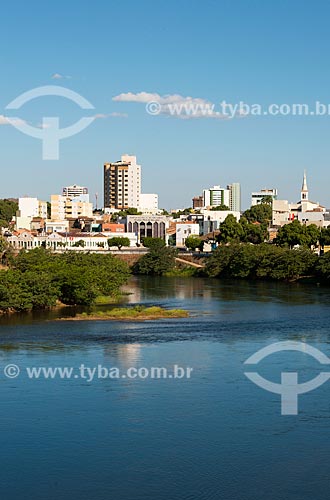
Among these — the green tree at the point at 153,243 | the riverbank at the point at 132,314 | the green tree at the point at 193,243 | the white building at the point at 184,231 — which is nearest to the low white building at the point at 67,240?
the green tree at the point at 153,243

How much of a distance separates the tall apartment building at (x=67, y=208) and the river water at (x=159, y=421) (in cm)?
3298

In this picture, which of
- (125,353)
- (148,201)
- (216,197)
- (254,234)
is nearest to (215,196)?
(216,197)

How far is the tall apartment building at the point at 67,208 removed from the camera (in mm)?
46156

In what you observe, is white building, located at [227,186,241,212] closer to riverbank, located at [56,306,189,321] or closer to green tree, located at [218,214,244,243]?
green tree, located at [218,214,244,243]

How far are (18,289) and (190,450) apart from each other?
28.0ft

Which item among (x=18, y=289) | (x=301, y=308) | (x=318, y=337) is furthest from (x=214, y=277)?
(x=318, y=337)

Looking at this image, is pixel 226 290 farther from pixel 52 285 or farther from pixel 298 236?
pixel 298 236

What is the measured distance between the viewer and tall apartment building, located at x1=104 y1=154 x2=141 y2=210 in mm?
54500

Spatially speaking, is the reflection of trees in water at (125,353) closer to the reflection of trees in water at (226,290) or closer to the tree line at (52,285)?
the tree line at (52,285)

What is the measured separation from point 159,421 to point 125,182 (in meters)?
47.0

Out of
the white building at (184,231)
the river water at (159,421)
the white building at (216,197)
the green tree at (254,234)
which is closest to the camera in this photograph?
the river water at (159,421)

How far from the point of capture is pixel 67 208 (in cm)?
4703

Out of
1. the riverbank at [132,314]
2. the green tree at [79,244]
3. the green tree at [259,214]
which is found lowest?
the riverbank at [132,314]

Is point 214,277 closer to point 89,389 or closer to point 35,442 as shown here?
point 89,389
